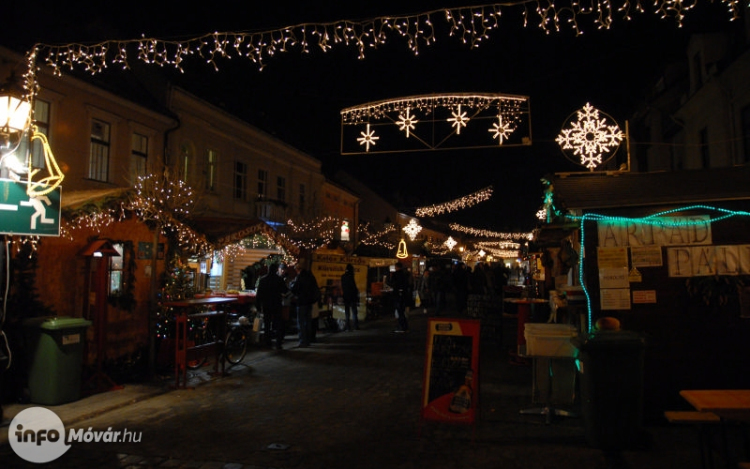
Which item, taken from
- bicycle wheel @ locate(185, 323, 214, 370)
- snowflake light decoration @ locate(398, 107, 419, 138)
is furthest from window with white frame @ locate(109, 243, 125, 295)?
snowflake light decoration @ locate(398, 107, 419, 138)

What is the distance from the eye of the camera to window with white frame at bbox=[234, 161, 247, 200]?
71.3 ft

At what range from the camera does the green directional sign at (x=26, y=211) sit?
641 centimetres

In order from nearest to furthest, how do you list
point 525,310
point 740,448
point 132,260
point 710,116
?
point 740,448
point 132,260
point 525,310
point 710,116

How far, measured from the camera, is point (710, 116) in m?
15.7

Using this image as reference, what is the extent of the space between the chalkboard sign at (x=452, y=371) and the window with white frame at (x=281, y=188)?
20.2 m

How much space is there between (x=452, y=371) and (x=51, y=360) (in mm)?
5464

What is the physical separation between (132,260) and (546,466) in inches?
297

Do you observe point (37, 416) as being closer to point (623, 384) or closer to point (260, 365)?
point (260, 365)

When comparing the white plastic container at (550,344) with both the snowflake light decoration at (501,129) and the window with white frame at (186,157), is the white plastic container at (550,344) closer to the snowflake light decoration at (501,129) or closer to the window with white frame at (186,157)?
the snowflake light decoration at (501,129)

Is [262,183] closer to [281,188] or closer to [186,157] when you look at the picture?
[281,188]

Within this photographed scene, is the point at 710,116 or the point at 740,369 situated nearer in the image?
the point at 740,369

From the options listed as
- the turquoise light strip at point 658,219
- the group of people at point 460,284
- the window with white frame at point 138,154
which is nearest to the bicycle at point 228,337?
the turquoise light strip at point 658,219

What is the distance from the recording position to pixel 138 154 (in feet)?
54.9

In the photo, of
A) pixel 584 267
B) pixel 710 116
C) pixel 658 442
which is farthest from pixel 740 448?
pixel 710 116
